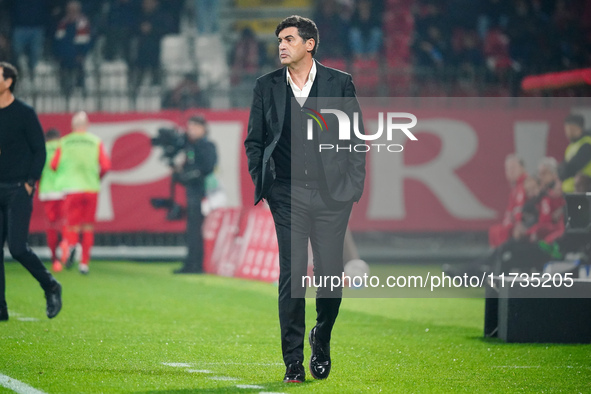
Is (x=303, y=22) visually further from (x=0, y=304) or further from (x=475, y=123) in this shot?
(x=475, y=123)

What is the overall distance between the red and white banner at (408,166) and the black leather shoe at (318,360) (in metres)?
10.4

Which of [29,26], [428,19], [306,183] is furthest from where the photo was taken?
[29,26]

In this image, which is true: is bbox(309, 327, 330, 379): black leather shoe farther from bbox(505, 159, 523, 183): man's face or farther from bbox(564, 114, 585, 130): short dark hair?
bbox(505, 159, 523, 183): man's face

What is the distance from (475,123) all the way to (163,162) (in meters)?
5.28

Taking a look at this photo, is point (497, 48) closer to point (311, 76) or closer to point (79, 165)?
point (79, 165)

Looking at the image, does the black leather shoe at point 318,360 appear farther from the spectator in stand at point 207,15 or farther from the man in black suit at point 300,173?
the spectator in stand at point 207,15

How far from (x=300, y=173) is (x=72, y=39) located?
14.6 m

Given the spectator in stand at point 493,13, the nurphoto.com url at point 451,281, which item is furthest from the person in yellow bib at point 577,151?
the spectator in stand at point 493,13

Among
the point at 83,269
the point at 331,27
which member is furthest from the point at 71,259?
the point at 331,27

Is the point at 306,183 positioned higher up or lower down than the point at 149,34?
lower down

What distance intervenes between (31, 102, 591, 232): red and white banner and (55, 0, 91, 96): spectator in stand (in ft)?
10.7

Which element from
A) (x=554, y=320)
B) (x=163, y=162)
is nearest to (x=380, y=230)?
(x=163, y=162)

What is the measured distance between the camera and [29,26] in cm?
2086

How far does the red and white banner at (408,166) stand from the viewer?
54.7 ft
